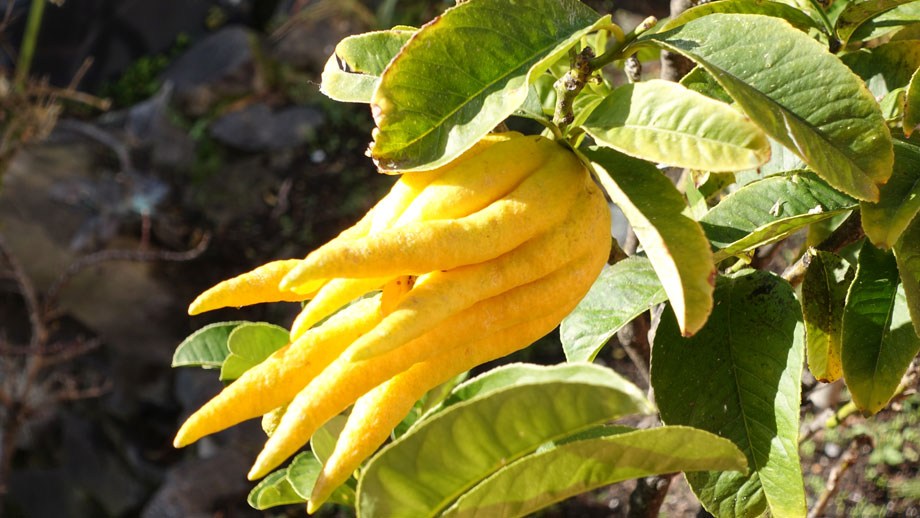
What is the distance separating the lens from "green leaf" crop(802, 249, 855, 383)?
0.75m

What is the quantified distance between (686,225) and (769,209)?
0.23 meters

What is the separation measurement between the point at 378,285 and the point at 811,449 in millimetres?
1876

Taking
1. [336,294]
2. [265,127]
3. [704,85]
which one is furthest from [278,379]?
[265,127]

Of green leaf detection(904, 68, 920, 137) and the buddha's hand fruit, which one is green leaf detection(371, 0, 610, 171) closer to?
the buddha's hand fruit

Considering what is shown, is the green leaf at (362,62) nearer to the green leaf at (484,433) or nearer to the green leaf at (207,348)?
the green leaf at (484,433)

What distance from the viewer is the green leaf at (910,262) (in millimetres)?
604

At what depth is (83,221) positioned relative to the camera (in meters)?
3.73

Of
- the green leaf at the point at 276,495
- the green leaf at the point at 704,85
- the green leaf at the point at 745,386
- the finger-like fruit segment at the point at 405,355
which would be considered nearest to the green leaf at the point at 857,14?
the green leaf at the point at 704,85

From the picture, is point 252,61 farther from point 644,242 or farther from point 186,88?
point 644,242

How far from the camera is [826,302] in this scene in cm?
75

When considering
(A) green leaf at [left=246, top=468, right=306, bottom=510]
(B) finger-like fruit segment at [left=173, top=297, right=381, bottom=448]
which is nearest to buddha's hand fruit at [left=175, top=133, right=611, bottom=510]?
(B) finger-like fruit segment at [left=173, top=297, right=381, bottom=448]

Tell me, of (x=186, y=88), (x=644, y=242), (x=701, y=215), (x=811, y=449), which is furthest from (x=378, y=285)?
(x=186, y=88)

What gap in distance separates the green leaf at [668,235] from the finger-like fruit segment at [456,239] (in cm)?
4

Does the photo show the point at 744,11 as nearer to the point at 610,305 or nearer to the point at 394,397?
the point at 610,305
